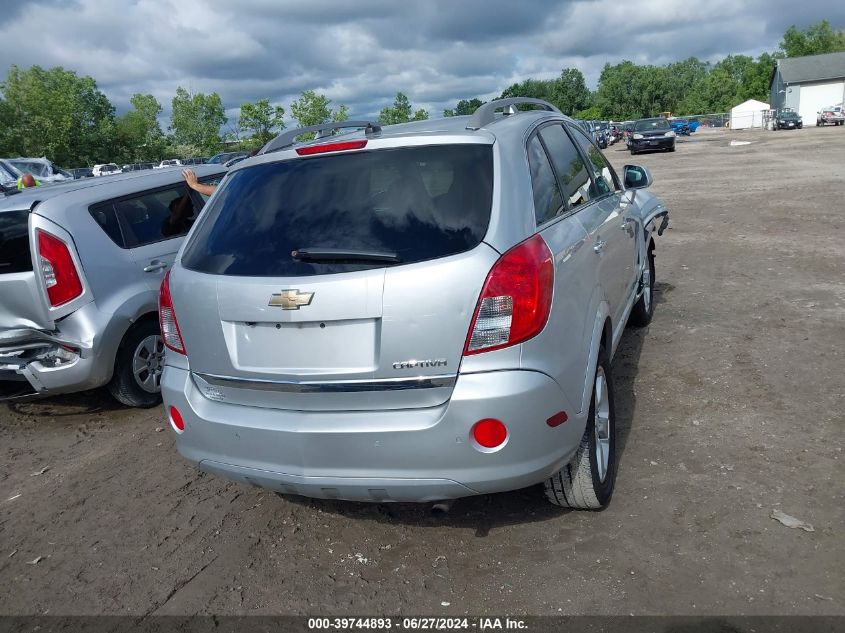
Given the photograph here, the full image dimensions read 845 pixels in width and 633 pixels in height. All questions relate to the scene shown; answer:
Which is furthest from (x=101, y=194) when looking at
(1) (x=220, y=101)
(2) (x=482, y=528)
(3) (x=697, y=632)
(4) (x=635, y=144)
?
(1) (x=220, y=101)

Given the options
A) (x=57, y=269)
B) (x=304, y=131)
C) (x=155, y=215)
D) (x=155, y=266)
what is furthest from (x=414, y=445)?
(x=155, y=215)

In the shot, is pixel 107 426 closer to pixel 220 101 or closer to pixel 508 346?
pixel 508 346

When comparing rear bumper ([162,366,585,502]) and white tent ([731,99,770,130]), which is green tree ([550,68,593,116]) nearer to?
white tent ([731,99,770,130])

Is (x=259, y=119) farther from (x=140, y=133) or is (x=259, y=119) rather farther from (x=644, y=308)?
(x=644, y=308)

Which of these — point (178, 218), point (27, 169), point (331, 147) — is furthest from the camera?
point (27, 169)

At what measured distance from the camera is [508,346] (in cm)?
275

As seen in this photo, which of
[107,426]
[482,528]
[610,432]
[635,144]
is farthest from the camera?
[635,144]

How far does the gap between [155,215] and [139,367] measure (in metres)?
1.28

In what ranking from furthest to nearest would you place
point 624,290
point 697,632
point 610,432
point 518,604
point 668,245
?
point 668,245, point 624,290, point 610,432, point 518,604, point 697,632

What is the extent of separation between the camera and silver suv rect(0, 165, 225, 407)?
4961mm

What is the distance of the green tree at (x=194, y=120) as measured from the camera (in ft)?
294

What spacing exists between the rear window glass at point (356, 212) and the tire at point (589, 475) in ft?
3.40

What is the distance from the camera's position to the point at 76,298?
4.99 metres

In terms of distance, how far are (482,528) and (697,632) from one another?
1107 mm
